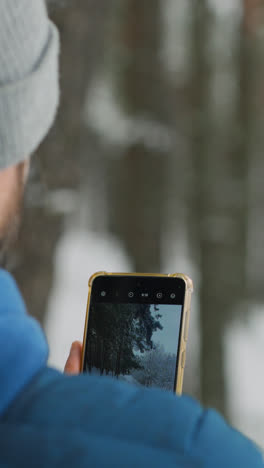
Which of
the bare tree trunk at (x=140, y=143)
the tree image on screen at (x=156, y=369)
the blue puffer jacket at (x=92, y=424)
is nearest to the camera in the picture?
the blue puffer jacket at (x=92, y=424)

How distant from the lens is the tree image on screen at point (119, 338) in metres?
0.33

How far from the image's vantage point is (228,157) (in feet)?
3.95

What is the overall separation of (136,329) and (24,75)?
15cm

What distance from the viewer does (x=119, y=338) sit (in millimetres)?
331

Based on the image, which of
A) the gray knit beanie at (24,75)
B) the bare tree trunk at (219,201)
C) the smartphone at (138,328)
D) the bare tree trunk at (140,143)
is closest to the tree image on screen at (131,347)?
the smartphone at (138,328)

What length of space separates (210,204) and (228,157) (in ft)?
0.34

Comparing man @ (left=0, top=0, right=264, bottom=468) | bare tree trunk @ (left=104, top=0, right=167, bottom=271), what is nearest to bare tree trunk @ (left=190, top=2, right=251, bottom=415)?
bare tree trunk @ (left=104, top=0, right=167, bottom=271)

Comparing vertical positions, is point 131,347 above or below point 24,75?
below

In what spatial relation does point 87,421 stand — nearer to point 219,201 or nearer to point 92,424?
point 92,424

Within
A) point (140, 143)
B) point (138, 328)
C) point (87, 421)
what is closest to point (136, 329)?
point (138, 328)

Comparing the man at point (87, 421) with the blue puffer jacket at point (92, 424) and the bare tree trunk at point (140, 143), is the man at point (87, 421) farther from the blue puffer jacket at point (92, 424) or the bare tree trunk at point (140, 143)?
the bare tree trunk at point (140, 143)

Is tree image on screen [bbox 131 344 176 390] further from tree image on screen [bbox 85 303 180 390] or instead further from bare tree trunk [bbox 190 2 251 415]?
bare tree trunk [bbox 190 2 251 415]

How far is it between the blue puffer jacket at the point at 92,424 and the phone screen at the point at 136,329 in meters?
0.12

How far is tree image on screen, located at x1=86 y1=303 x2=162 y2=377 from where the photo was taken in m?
0.33
